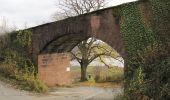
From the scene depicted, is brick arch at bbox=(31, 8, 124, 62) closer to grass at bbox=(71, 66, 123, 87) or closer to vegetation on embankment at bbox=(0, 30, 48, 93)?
vegetation on embankment at bbox=(0, 30, 48, 93)

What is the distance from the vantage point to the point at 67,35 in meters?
18.8

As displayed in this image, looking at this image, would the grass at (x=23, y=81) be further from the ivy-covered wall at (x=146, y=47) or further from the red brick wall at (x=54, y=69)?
the ivy-covered wall at (x=146, y=47)

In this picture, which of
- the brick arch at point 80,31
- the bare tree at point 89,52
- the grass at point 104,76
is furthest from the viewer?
the bare tree at point 89,52

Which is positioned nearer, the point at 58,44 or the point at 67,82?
the point at 58,44

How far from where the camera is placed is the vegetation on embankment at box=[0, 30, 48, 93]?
66.3 feet

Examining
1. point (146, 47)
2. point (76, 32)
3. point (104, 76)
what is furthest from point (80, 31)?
point (104, 76)

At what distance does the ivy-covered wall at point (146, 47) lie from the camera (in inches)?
494

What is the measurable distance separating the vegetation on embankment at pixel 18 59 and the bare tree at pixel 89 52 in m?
11.0

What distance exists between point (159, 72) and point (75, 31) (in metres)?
6.23

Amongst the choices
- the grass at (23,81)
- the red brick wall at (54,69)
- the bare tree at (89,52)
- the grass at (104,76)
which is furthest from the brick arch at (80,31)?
the bare tree at (89,52)

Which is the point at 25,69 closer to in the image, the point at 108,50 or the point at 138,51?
the point at 138,51

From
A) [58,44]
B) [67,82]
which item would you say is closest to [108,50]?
[67,82]

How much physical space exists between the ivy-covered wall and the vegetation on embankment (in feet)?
22.3

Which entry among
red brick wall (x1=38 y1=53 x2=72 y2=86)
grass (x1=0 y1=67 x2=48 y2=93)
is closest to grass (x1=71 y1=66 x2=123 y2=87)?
red brick wall (x1=38 y1=53 x2=72 y2=86)
